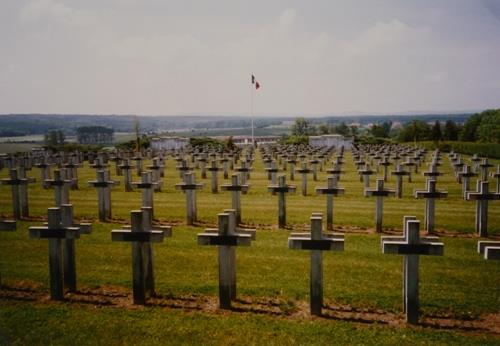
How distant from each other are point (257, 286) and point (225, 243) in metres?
1.62

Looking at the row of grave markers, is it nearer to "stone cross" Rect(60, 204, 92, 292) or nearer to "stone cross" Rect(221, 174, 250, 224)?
"stone cross" Rect(60, 204, 92, 292)

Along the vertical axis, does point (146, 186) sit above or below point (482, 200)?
above

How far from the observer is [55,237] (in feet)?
25.0

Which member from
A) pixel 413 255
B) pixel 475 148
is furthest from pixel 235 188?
pixel 475 148

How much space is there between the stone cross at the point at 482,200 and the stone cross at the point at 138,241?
910cm

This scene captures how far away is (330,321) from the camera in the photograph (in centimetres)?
688

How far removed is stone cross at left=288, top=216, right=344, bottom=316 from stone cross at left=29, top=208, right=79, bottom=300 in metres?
3.69

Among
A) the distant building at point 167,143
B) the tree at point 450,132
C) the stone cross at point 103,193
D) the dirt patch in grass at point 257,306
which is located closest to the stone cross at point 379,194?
the dirt patch in grass at point 257,306

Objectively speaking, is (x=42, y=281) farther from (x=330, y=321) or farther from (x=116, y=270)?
(x=330, y=321)

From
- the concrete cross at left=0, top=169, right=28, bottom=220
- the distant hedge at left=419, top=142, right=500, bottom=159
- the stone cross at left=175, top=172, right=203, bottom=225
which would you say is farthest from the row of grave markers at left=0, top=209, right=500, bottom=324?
the distant hedge at left=419, top=142, right=500, bottom=159

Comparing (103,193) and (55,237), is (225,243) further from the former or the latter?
(103,193)

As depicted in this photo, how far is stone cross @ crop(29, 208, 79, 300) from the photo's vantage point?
24.9 ft

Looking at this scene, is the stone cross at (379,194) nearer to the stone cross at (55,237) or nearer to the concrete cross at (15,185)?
the stone cross at (55,237)

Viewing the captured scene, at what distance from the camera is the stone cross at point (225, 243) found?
7207 millimetres
